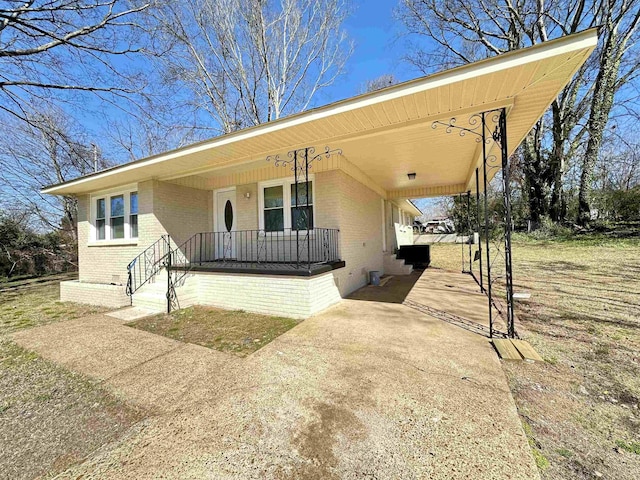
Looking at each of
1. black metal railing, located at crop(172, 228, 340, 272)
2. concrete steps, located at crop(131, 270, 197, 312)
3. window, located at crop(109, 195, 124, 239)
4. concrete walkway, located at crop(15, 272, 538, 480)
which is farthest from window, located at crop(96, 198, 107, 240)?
concrete walkway, located at crop(15, 272, 538, 480)

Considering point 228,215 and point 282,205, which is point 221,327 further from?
point 228,215

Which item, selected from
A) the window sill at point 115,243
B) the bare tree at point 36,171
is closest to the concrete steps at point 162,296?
the window sill at point 115,243

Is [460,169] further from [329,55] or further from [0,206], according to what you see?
[0,206]

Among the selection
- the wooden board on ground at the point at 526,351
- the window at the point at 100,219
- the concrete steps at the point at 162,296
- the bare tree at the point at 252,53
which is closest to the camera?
the wooden board on ground at the point at 526,351

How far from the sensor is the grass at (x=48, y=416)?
1945 millimetres

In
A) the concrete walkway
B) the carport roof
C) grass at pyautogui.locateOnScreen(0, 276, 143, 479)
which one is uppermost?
the carport roof

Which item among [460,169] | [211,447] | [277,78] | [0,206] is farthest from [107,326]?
[0,206]

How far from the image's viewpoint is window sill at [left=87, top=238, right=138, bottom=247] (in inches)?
304

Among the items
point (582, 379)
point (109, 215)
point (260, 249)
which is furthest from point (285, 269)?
point (109, 215)

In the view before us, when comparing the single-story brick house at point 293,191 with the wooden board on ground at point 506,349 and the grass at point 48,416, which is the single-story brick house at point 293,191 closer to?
the grass at point 48,416

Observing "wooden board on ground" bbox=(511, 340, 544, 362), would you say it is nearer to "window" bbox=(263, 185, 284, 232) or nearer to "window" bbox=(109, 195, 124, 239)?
"window" bbox=(263, 185, 284, 232)

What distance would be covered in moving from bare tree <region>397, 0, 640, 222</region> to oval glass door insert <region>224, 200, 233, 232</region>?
48.9 feet

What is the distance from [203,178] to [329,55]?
36.8 ft

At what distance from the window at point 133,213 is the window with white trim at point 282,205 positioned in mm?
3667
